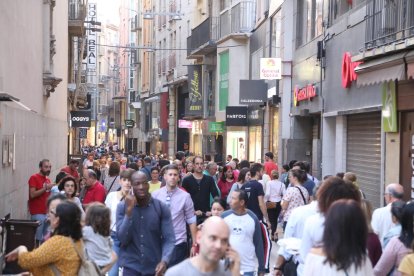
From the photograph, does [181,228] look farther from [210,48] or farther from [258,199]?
[210,48]

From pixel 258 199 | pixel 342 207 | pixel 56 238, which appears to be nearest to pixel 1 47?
pixel 258 199

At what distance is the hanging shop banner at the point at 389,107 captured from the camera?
16344 millimetres

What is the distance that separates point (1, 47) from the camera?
46.8 ft

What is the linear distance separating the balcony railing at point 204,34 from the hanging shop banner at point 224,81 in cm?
153

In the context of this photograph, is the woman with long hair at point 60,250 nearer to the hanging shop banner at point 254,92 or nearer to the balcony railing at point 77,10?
the hanging shop banner at point 254,92

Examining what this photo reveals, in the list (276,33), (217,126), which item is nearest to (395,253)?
(276,33)

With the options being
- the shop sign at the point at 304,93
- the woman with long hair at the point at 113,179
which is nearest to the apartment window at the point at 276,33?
the shop sign at the point at 304,93

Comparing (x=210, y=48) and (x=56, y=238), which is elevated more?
(x=210, y=48)

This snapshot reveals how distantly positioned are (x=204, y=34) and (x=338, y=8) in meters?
19.2

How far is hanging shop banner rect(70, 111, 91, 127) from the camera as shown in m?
41.8

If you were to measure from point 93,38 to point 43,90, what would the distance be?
29978 millimetres

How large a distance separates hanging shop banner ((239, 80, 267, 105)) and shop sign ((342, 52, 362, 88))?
10186 millimetres

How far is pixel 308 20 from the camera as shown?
25.9 m

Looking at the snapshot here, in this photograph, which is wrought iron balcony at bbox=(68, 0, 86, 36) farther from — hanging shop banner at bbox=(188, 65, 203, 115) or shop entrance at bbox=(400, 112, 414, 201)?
shop entrance at bbox=(400, 112, 414, 201)
